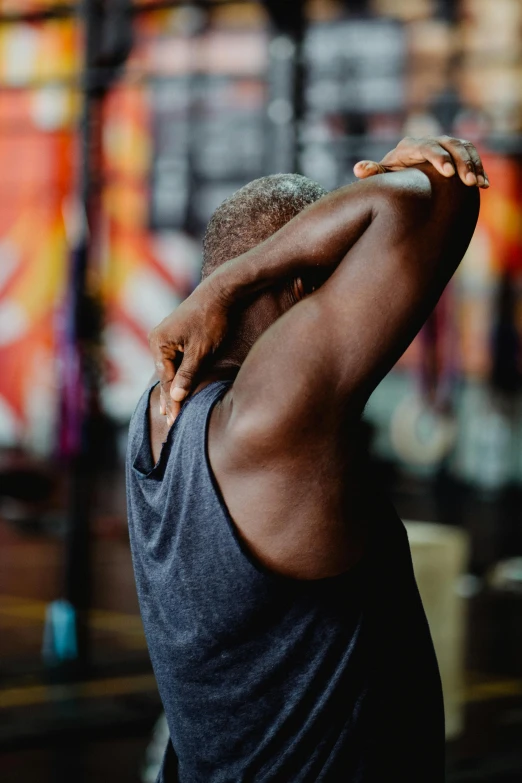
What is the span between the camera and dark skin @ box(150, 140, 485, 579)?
129 centimetres

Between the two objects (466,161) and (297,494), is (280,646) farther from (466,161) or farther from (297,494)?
(466,161)

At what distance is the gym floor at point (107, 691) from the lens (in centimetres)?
434

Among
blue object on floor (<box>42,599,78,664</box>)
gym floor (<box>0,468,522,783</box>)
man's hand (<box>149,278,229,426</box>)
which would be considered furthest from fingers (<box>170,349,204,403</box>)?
blue object on floor (<box>42,599,78,664</box>)

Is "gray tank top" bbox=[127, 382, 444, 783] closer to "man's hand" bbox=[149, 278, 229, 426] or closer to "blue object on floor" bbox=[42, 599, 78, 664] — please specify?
"man's hand" bbox=[149, 278, 229, 426]

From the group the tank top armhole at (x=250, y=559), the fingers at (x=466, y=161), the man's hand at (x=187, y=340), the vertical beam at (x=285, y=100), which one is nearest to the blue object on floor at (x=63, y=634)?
Result: the vertical beam at (x=285, y=100)

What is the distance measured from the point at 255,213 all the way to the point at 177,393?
0.93 feet

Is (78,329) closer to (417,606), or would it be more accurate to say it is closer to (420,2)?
(417,606)

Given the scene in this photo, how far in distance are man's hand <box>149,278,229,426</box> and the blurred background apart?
357 cm

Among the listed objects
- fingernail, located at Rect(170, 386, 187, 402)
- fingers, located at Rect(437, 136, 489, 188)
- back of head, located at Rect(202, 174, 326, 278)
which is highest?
fingers, located at Rect(437, 136, 489, 188)

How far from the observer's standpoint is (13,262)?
13.5 meters

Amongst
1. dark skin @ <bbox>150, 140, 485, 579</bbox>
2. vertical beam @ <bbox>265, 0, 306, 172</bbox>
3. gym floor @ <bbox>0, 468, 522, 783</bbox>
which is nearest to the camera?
dark skin @ <bbox>150, 140, 485, 579</bbox>

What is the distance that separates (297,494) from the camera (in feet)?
4.30

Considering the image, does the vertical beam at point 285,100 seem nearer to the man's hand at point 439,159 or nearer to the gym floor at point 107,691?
the gym floor at point 107,691

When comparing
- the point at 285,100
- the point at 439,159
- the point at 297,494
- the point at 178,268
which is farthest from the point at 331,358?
the point at 178,268
